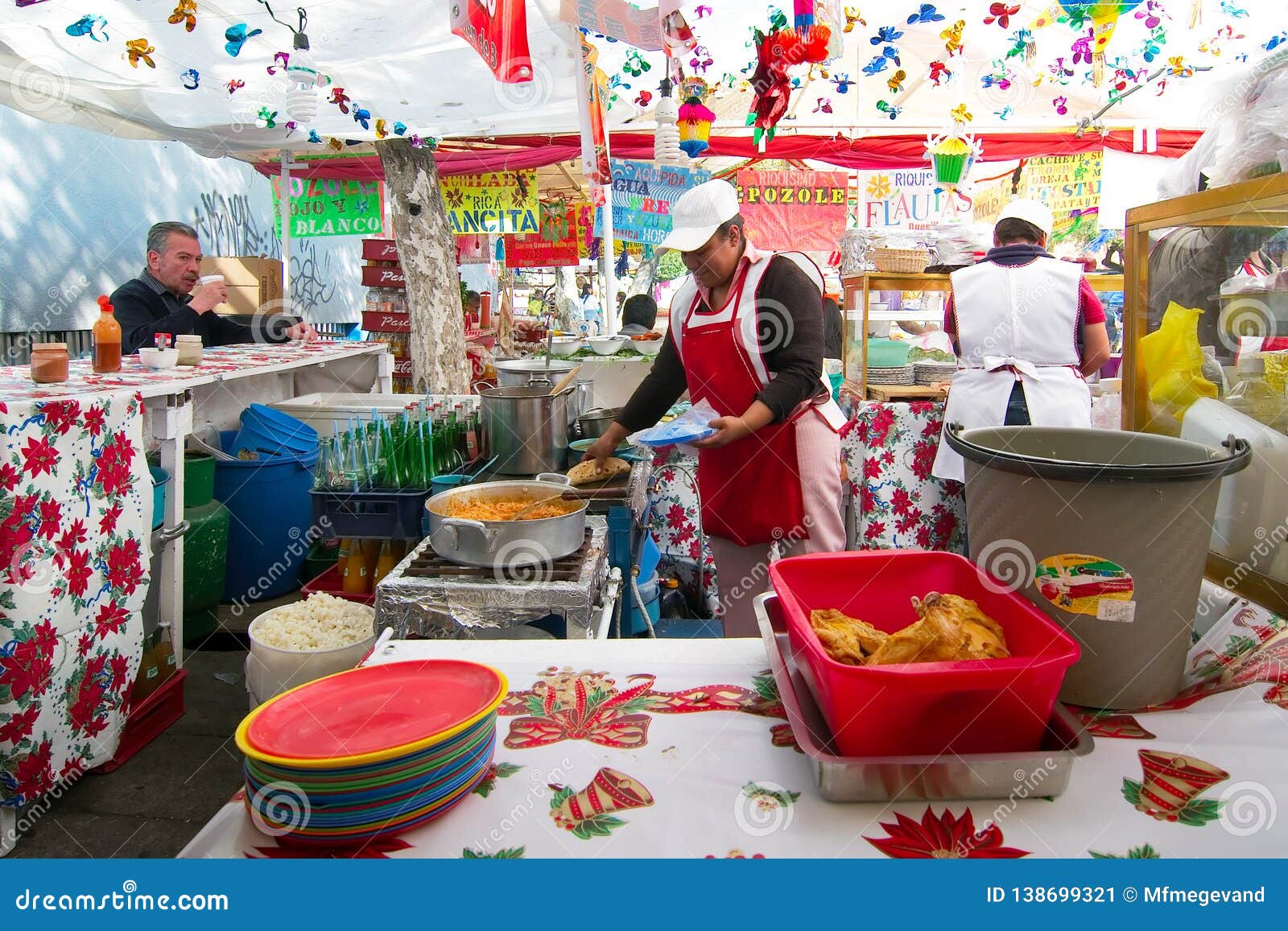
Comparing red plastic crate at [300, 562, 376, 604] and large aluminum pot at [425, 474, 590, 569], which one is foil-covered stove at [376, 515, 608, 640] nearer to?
large aluminum pot at [425, 474, 590, 569]

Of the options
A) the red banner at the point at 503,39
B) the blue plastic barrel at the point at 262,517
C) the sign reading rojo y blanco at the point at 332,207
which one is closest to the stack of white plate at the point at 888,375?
the red banner at the point at 503,39

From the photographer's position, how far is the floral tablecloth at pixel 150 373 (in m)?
2.78

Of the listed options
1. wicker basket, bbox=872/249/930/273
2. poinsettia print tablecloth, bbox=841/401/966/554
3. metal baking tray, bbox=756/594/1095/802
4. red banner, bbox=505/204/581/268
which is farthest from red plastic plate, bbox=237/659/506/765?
red banner, bbox=505/204/581/268

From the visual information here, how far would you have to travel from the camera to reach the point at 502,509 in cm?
257

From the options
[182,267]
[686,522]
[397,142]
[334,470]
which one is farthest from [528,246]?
[334,470]

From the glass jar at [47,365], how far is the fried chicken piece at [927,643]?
3.27 m

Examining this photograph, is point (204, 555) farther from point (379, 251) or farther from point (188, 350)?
point (379, 251)

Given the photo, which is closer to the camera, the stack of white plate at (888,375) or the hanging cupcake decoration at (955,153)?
the stack of white plate at (888,375)

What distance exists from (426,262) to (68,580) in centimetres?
433

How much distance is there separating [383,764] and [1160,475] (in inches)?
44.5

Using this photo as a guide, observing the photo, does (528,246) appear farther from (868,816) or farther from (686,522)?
(868,816)

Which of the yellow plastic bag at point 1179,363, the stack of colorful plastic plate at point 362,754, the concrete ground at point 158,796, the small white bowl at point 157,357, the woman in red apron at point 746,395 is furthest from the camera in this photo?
the small white bowl at point 157,357

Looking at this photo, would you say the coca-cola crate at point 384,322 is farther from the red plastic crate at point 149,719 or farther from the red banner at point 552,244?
the red banner at point 552,244
